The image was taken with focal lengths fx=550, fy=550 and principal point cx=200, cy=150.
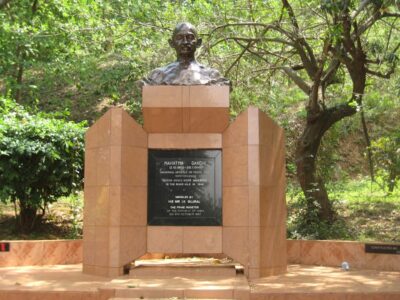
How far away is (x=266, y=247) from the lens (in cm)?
826

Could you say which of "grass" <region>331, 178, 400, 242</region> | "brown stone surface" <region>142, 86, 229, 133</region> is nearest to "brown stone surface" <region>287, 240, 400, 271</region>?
"grass" <region>331, 178, 400, 242</region>

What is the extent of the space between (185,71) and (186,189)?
73.6 inches

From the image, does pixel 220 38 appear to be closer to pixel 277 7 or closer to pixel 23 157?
pixel 277 7

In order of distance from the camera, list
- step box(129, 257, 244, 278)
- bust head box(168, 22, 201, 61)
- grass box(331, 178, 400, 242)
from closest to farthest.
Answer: step box(129, 257, 244, 278) → bust head box(168, 22, 201, 61) → grass box(331, 178, 400, 242)

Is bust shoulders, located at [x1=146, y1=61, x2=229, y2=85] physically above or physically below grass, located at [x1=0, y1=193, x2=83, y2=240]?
above

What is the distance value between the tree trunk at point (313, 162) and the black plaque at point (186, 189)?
4701 mm

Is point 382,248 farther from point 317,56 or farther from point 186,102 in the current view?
point 317,56

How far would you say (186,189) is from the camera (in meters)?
8.43

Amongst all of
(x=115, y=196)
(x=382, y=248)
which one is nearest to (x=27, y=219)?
(x=115, y=196)

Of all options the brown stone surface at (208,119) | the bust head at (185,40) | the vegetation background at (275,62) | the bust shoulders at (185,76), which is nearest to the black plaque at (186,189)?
the brown stone surface at (208,119)

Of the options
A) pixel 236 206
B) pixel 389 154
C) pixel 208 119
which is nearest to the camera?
pixel 236 206

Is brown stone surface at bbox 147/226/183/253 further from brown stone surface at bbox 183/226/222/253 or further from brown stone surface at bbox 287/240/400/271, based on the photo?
brown stone surface at bbox 287/240/400/271

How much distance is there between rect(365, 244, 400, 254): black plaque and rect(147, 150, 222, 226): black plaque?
2808mm

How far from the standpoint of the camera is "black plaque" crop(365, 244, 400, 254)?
9.14 m
